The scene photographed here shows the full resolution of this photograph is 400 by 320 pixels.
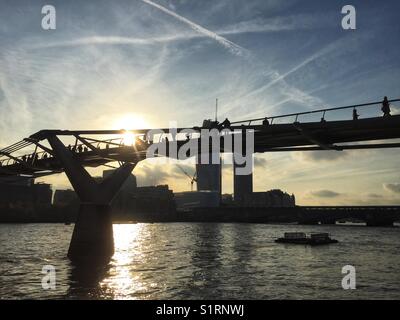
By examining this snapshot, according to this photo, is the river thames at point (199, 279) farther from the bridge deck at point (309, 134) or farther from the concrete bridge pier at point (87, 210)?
the bridge deck at point (309, 134)

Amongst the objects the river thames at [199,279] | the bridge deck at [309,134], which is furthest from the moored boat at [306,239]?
the bridge deck at [309,134]

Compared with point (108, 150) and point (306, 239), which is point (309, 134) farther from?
point (306, 239)

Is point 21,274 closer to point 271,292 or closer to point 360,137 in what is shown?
point 271,292

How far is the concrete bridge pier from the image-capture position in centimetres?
5381

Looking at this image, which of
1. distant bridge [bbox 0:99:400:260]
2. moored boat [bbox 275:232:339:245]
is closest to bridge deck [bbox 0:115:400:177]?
distant bridge [bbox 0:99:400:260]

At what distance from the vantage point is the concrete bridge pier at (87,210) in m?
53.8

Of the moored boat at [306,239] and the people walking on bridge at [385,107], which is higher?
the people walking on bridge at [385,107]

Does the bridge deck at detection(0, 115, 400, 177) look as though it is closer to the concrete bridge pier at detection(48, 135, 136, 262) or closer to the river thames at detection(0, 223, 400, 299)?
the concrete bridge pier at detection(48, 135, 136, 262)

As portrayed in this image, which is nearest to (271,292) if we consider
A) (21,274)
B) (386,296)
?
(386,296)

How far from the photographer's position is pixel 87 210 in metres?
53.8

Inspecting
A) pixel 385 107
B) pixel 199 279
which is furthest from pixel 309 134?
pixel 199 279

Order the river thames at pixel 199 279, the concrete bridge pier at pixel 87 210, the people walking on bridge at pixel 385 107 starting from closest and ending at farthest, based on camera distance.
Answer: the people walking on bridge at pixel 385 107 → the river thames at pixel 199 279 → the concrete bridge pier at pixel 87 210
